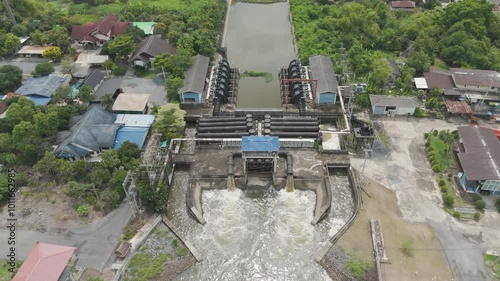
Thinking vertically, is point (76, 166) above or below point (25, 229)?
above

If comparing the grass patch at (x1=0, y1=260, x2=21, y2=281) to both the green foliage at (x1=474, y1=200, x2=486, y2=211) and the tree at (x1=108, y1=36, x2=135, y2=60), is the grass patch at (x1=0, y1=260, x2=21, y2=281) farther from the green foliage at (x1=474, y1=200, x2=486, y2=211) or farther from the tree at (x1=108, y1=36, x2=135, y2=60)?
the green foliage at (x1=474, y1=200, x2=486, y2=211)

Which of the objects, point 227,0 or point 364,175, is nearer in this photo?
point 364,175

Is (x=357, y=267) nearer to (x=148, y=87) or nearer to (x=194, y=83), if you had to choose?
(x=194, y=83)

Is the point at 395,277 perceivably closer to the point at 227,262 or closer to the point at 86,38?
the point at 227,262

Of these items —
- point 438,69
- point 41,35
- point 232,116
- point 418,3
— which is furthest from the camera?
point 418,3

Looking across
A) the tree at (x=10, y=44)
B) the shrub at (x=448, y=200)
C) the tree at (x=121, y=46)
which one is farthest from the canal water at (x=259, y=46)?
the tree at (x=10, y=44)

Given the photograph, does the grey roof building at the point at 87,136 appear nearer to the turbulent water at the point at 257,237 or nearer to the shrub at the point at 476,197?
the turbulent water at the point at 257,237

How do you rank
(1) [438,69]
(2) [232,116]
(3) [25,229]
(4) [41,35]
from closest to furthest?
(3) [25,229]
(2) [232,116]
(1) [438,69]
(4) [41,35]

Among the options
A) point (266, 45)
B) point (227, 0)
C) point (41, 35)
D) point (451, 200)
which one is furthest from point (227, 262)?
point (227, 0)
